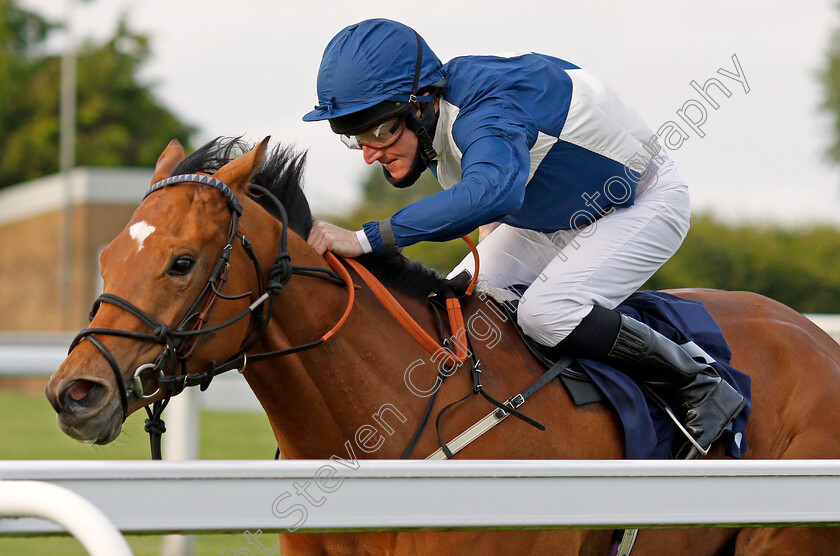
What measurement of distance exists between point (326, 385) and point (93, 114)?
34.1 meters

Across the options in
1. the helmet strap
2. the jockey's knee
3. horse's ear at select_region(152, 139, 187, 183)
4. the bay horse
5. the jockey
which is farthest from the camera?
the helmet strap

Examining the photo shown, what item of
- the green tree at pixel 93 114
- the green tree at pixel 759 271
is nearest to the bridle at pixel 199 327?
the green tree at pixel 759 271

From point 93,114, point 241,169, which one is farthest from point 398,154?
point 93,114

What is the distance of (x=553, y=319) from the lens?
8.93 ft

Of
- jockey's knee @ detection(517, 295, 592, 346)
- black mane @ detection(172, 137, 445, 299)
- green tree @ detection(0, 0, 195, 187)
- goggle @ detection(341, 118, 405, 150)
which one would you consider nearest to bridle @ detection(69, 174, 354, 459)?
black mane @ detection(172, 137, 445, 299)

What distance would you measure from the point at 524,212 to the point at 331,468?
1.69 metres

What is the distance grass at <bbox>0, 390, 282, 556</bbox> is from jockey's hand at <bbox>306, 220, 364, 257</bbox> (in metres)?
2.74

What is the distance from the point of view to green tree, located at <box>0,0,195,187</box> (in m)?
34.1

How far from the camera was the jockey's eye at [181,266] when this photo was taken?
2.20 metres

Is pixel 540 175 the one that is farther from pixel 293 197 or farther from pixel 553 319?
pixel 293 197

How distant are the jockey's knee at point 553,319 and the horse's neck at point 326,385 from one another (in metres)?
0.43

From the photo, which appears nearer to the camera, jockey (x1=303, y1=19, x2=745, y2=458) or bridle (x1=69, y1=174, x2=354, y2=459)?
bridle (x1=69, y1=174, x2=354, y2=459)

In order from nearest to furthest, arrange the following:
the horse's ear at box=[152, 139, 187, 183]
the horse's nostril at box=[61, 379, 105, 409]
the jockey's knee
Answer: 1. the horse's nostril at box=[61, 379, 105, 409]
2. the horse's ear at box=[152, 139, 187, 183]
3. the jockey's knee

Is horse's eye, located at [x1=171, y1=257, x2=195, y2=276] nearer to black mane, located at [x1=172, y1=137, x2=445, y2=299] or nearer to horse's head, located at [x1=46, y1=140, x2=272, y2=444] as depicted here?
horse's head, located at [x1=46, y1=140, x2=272, y2=444]
